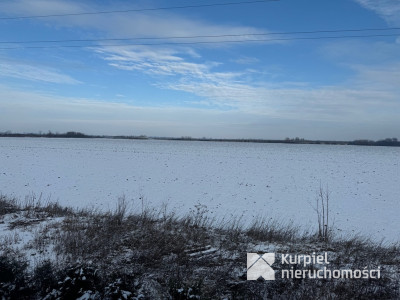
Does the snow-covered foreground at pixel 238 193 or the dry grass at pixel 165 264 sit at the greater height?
the dry grass at pixel 165 264

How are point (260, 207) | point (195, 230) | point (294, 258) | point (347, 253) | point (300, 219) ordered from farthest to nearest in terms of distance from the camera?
point (260, 207) < point (300, 219) < point (195, 230) < point (347, 253) < point (294, 258)

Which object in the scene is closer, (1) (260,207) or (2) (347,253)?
(2) (347,253)

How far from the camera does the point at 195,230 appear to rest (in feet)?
27.9

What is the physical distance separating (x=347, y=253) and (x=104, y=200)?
1103 centimetres

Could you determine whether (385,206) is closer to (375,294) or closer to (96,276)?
(375,294)

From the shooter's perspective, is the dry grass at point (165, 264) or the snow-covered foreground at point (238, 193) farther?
the snow-covered foreground at point (238, 193)

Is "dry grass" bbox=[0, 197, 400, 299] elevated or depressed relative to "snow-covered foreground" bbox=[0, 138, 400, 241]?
elevated

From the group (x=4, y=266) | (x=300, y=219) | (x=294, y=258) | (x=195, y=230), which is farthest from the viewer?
(x=300, y=219)

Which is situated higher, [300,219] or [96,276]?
[96,276]

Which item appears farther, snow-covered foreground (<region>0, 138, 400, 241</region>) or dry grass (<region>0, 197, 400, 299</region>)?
snow-covered foreground (<region>0, 138, 400, 241</region>)

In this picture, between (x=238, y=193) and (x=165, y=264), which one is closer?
(x=165, y=264)

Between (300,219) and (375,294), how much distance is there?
7.59m

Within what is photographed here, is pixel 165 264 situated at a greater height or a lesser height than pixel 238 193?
greater

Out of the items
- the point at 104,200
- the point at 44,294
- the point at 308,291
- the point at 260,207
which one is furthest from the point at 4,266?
the point at 260,207
